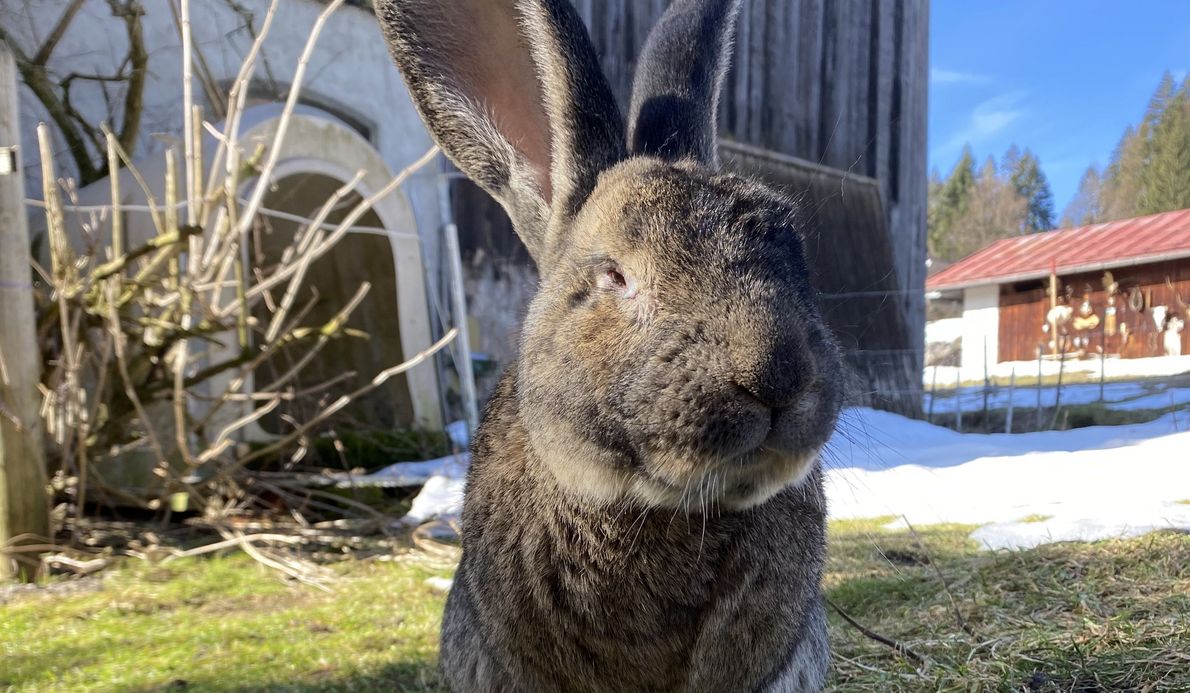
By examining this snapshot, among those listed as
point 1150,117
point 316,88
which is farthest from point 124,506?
point 1150,117

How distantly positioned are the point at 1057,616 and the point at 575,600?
5.62 feet

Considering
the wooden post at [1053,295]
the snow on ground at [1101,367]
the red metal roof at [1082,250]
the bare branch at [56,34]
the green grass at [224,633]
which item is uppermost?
the bare branch at [56,34]

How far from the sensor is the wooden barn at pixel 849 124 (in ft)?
10.1

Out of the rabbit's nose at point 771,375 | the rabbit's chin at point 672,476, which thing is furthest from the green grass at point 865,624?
the rabbit's nose at point 771,375

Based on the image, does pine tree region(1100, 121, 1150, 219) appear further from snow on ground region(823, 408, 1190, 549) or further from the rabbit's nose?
the rabbit's nose

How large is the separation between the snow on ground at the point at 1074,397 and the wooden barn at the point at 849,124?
16cm

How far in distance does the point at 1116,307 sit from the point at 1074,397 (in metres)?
0.30

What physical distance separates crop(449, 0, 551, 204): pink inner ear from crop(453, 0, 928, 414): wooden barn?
31.6 inches

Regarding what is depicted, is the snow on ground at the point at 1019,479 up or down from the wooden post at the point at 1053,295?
down

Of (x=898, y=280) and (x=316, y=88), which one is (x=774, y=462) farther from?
(x=316, y=88)

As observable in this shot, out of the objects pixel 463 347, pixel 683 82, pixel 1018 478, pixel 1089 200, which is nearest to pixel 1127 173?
pixel 1089 200

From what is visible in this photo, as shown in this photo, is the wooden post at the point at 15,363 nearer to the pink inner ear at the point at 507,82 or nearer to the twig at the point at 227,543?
the twig at the point at 227,543

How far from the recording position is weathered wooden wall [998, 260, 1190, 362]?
2.15 m

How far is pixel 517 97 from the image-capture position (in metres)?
2.17
